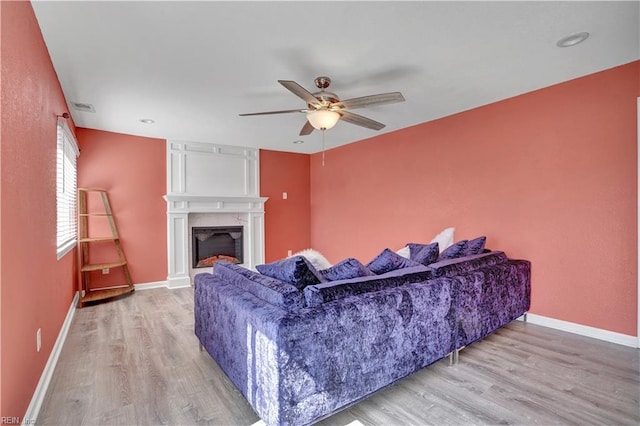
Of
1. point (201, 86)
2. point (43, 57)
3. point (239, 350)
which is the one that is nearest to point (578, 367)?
point (239, 350)

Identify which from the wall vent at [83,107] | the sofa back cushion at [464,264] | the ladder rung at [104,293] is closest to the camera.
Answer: the sofa back cushion at [464,264]

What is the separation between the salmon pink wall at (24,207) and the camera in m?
1.49

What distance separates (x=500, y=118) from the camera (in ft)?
11.7

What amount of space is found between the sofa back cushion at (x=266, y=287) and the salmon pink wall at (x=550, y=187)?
287 centimetres

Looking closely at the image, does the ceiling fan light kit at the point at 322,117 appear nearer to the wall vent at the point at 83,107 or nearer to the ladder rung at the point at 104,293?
the wall vent at the point at 83,107

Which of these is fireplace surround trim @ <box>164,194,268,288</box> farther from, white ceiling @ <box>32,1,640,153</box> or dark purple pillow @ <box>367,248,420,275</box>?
dark purple pillow @ <box>367,248,420,275</box>

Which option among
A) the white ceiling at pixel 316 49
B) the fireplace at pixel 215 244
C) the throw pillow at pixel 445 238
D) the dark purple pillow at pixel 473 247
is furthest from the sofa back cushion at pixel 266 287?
the fireplace at pixel 215 244

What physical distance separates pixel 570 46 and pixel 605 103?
2.71 feet

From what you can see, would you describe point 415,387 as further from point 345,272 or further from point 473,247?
point 473,247

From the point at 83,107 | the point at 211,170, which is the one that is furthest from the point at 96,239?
the point at 211,170

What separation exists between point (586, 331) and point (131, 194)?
5.90 m

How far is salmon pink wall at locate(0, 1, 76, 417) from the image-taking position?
1489 mm

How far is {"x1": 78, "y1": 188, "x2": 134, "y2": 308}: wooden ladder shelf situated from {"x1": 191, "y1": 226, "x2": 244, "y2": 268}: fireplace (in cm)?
112

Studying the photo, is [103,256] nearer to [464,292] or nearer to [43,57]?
[43,57]
